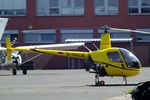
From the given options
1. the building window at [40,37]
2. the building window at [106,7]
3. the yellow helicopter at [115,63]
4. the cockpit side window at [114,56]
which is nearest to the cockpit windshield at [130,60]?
the yellow helicopter at [115,63]

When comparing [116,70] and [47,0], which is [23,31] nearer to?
[47,0]

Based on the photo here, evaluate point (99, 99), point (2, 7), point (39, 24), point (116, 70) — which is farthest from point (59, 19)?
point (99, 99)

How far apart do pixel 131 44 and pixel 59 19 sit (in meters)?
9.77

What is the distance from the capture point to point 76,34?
7362 centimetres

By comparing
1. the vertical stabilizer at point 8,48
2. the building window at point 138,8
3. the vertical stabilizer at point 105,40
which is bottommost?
the vertical stabilizer at point 8,48

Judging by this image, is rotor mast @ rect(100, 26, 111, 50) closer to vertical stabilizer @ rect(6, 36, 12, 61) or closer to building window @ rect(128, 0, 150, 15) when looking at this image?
vertical stabilizer @ rect(6, 36, 12, 61)

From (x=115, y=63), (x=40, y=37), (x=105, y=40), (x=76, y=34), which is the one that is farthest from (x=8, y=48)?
(x=76, y=34)

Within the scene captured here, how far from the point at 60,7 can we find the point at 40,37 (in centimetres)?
466

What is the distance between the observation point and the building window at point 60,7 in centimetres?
7400

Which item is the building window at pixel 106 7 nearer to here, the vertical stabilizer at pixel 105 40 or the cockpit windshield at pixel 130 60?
the vertical stabilizer at pixel 105 40

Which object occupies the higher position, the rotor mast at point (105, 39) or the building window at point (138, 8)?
the building window at point (138, 8)

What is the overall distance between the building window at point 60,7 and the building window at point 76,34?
223cm

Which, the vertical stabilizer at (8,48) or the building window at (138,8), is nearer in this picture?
the vertical stabilizer at (8,48)

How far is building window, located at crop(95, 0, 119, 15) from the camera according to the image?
7350 cm
